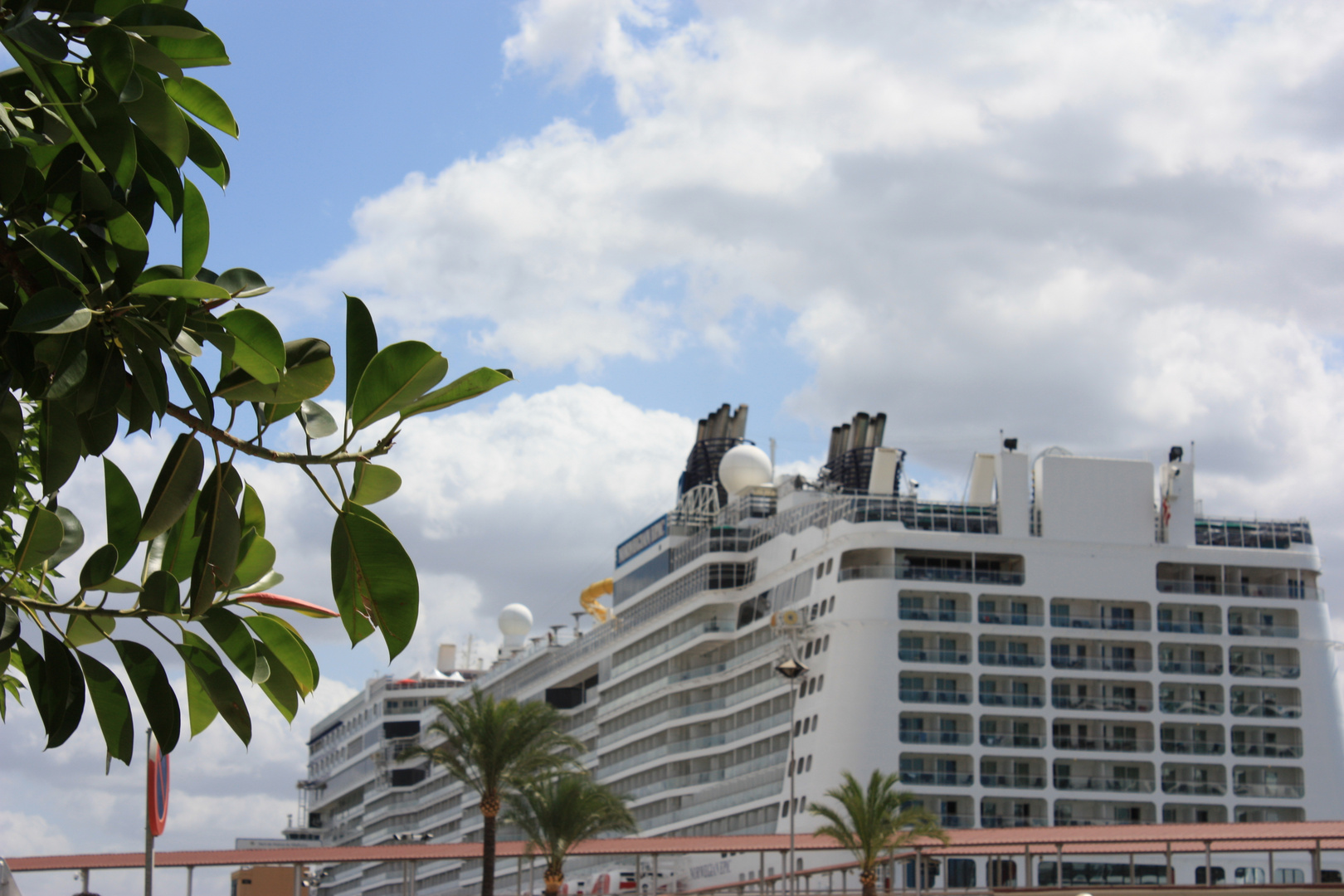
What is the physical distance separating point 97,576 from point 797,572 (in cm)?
5298

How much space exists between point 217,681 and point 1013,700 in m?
Answer: 50.9

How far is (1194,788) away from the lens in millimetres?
51312

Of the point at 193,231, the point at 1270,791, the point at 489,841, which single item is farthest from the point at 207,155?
the point at 1270,791

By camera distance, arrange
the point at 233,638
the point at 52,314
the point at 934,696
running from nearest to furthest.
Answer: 1. the point at 52,314
2. the point at 233,638
3. the point at 934,696

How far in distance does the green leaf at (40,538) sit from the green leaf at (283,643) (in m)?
0.53

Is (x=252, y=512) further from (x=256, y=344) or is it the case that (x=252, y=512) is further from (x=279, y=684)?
(x=256, y=344)

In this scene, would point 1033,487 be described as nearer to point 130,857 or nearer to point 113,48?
point 130,857

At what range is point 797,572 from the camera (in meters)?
56.2

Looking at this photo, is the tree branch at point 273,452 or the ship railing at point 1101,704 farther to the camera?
the ship railing at point 1101,704

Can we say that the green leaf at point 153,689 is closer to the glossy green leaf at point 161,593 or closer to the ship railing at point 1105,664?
the glossy green leaf at point 161,593

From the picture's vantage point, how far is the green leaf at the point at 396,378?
3346mm

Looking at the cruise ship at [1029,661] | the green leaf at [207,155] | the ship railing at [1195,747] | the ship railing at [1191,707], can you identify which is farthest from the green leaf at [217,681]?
the ship railing at [1191,707]

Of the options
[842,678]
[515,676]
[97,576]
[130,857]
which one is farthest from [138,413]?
[515,676]

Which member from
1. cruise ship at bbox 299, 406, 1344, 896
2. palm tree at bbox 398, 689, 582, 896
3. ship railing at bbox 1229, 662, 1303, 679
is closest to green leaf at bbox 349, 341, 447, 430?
palm tree at bbox 398, 689, 582, 896
